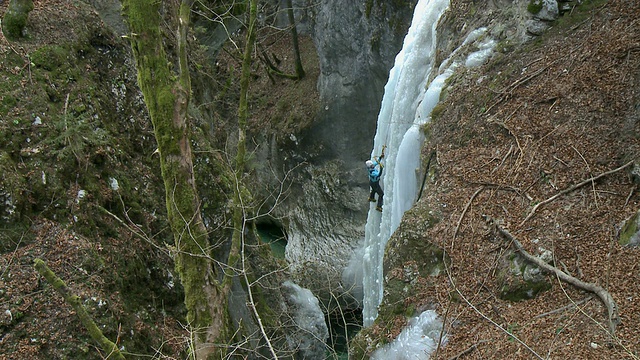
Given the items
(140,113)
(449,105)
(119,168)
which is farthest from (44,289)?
(449,105)

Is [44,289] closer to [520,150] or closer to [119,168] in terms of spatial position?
[119,168]

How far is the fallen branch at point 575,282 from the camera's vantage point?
493 cm

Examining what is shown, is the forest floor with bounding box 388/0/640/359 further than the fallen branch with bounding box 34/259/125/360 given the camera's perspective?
Yes

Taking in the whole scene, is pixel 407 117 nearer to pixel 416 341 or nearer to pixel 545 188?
pixel 545 188

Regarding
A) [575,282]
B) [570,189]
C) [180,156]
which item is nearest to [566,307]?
[575,282]

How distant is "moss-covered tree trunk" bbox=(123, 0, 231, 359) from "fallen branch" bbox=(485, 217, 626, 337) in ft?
12.1

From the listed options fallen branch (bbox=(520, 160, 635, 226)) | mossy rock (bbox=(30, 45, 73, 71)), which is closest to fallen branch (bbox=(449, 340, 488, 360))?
fallen branch (bbox=(520, 160, 635, 226))

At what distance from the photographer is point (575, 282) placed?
5.54 m

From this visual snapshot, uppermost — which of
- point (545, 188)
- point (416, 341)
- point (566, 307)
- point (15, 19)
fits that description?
point (15, 19)

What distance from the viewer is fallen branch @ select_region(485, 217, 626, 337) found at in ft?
16.2

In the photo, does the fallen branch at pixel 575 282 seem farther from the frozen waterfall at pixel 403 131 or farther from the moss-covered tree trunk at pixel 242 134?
the moss-covered tree trunk at pixel 242 134

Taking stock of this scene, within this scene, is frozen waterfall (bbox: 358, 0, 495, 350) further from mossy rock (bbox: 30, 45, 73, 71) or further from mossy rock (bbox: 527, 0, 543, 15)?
mossy rock (bbox: 30, 45, 73, 71)

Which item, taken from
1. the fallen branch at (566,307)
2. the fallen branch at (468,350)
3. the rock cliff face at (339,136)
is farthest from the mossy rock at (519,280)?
the rock cliff face at (339,136)

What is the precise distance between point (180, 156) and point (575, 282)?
456 cm
